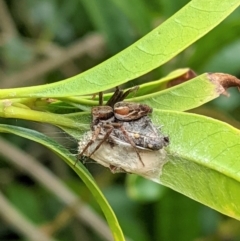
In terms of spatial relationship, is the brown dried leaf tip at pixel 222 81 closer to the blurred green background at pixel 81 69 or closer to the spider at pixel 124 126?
the spider at pixel 124 126

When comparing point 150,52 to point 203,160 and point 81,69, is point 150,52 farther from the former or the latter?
point 81,69

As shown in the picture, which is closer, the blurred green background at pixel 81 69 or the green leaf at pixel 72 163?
the green leaf at pixel 72 163

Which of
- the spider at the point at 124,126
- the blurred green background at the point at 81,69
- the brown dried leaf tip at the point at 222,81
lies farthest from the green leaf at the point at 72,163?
the blurred green background at the point at 81,69

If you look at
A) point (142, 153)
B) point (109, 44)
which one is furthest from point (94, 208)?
point (142, 153)

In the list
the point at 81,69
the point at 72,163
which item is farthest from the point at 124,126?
the point at 81,69

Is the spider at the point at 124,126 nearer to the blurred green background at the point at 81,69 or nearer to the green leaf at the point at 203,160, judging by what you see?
the green leaf at the point at 203,160

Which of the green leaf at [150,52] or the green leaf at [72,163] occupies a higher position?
the green leaf at [150,52]
